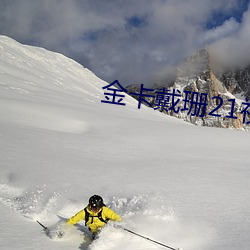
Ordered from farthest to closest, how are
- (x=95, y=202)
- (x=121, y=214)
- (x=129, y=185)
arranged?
(x=129, y=185) < (x=121, y=214) < (x=95, y=202)

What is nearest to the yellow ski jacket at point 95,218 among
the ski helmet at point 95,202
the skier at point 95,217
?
the skier at point 95,217

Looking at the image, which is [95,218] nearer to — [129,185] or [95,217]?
[95,217]

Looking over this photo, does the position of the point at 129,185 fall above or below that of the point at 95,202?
above

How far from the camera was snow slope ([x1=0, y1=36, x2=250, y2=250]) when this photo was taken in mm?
5004

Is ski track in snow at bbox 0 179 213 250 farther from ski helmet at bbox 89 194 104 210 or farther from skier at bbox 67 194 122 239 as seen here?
ski helmet at bbox 89 194 104 210

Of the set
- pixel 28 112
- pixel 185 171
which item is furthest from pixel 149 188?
pixel 28 112

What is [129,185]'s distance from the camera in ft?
23.9

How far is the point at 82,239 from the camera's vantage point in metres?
5.23

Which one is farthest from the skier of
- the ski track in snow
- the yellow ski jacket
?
the ski track in snow

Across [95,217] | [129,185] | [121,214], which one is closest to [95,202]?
[95,217]

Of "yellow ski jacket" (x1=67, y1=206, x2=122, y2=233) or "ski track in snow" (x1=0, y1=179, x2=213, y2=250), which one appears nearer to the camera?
"ski track in snow" (x1=0, y1=179, x2=213, y2=250)

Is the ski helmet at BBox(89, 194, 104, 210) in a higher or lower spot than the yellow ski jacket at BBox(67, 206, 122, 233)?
higher

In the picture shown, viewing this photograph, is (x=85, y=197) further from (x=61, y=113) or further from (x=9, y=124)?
(x=61, y=113)

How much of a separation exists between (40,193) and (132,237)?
275 cm
